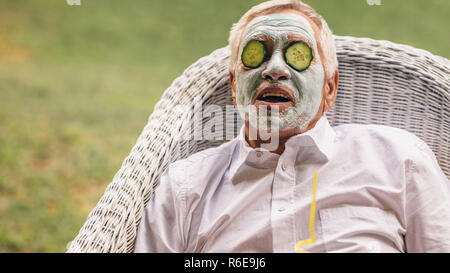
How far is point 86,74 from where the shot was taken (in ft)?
20.8

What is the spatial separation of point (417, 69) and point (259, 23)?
2.59ft

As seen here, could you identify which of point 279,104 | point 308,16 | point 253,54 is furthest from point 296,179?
point 308,16

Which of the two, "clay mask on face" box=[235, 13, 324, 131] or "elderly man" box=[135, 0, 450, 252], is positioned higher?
"clay mask on face" box=[235, 13, 324, 131]

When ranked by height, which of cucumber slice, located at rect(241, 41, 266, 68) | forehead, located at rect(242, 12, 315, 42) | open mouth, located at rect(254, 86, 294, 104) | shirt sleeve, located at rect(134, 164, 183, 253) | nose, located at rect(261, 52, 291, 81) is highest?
forehead, located at rect(242, 12, 315, 42)

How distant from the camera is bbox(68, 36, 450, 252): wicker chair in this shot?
7.38ft

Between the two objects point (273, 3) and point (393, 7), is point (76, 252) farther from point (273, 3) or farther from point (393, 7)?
point (393, 7)

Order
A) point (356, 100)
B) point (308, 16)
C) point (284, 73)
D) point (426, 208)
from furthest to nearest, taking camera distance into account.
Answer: point (356, 100)
point (308, 16)
point (284, 73)
point (426, 208)

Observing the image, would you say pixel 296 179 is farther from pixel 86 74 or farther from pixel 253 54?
pixel 86 74

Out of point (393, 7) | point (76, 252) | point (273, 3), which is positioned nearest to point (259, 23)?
point (273, 3)

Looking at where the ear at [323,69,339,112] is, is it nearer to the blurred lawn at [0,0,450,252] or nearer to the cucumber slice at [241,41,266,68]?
the cucumber slice at [241,41,266,68]

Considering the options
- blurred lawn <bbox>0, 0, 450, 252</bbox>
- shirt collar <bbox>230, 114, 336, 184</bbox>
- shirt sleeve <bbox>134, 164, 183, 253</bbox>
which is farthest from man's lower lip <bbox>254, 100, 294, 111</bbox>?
blurred lawn <bbox>0, 0, 450, 252</bbox>

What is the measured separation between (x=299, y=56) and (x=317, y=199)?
21.1 inches
